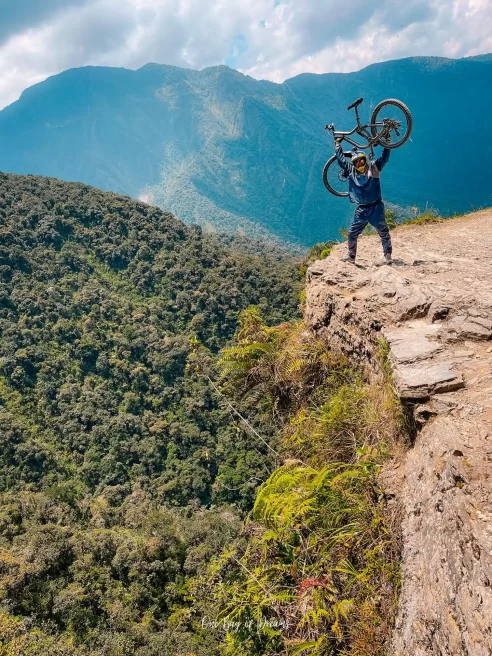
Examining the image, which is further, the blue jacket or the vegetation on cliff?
the blue jacket

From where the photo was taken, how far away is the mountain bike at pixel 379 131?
310 inches

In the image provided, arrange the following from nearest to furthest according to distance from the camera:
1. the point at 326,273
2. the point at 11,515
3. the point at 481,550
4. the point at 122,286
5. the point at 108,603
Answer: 1. the point at 481,550
2. the point at 326,273
3. the point at 108,603
4. the point at 11,515
5. the point at 122,286

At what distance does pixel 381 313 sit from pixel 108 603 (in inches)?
998

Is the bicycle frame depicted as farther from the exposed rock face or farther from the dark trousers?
the exposed rock face

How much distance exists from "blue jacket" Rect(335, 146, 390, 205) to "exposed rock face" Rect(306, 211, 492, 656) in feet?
5.18

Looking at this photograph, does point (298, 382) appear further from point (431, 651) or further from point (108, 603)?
point (108, 603)

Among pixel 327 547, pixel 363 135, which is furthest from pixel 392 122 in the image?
pixel 327 547

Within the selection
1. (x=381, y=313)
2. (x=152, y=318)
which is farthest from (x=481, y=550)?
(x=152, y=318)

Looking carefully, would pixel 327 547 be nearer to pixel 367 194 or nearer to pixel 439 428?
pixel 439 428

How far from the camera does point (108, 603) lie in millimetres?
22297

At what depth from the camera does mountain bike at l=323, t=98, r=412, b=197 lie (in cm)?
788

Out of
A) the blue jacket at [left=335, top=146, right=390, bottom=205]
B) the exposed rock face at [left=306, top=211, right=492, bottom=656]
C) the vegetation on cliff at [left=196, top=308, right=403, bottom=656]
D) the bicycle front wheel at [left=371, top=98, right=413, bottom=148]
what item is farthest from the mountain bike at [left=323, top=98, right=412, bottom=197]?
the vegetation on cliff at [left=196, top=308, right=403, bottom=656]

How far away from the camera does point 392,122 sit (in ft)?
26.9

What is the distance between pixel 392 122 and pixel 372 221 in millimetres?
3014
